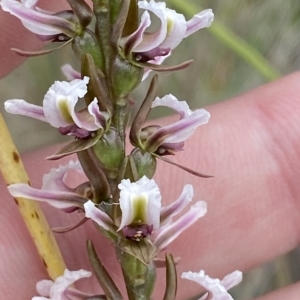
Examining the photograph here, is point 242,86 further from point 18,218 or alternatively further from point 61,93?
point 61,93

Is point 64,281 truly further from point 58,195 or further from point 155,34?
point 155,34

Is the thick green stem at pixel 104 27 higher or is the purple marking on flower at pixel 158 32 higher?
the thick green stem at pixel 104 27

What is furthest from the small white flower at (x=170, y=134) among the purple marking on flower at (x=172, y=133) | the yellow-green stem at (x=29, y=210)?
the yellow-green stem at (x=29, y=210)

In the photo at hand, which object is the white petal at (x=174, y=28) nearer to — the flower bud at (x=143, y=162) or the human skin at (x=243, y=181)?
the flower bud at (x=143, y=162)

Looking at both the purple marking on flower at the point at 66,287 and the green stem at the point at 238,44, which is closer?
the purple marking on flower at the point at 66,287

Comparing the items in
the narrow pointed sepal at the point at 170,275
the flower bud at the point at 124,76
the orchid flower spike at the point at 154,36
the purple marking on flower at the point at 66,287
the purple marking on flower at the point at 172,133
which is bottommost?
the narrow pointed sepal at the point at 170,275

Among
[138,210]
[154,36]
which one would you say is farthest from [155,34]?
[138,210]

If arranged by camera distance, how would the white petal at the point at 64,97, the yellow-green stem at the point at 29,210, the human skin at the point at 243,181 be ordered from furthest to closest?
the human skin at the point at 243,181
the yellow-green stem at the point at 29,210
the white petal at the point at 64,97

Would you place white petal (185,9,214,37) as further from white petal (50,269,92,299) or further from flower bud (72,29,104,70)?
white petal (50,269,92,299)
